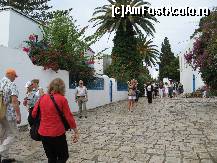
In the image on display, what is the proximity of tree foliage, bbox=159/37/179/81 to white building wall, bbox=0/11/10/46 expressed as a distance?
178 feet

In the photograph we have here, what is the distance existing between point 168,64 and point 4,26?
2361 inches

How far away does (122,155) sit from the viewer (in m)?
7.58

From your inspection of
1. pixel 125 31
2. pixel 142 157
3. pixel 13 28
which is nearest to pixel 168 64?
pixel 125 31

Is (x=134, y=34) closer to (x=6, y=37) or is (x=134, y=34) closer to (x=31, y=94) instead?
(x=6, y=37)

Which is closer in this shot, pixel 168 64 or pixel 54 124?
pixel 54 124

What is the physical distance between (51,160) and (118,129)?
6.22 meters

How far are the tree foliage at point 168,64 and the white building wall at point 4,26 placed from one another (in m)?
54.3

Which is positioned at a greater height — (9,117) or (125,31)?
(125,31)

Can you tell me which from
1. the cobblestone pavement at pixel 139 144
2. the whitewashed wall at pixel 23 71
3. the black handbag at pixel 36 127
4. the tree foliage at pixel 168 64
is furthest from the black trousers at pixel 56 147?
the tree foliage at pixel 168 64

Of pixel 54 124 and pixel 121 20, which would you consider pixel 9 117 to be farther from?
pixel 121 20

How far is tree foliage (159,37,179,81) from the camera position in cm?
6856

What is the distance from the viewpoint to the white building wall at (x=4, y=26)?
16.1 meters

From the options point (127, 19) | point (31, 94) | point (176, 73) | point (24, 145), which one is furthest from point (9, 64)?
point (176, 73)

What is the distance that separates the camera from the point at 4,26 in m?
16.3
